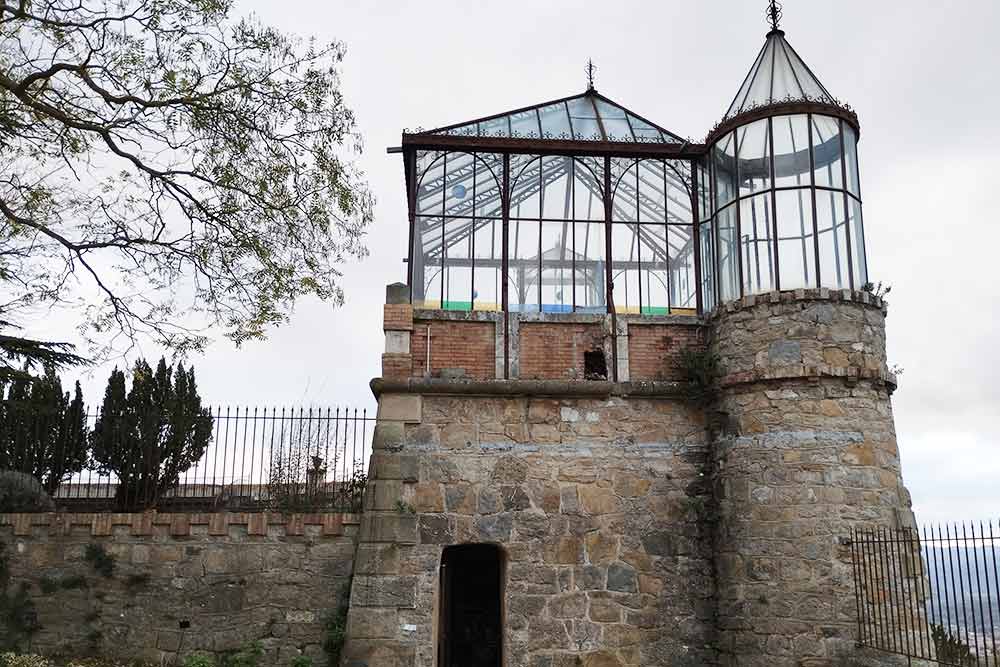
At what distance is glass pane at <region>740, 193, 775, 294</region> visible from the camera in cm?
959

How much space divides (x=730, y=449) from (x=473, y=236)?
4.13m

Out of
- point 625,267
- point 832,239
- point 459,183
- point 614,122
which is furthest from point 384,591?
point 614,122

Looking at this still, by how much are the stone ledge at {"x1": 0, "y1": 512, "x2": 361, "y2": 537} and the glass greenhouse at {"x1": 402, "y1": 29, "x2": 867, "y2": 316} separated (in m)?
2.93

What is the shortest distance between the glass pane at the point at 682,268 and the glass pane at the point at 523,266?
1803 millimetres

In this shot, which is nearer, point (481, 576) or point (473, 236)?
point (473, 236)

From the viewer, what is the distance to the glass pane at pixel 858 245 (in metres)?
9.59

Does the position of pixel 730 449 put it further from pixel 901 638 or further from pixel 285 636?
pixel 285 636

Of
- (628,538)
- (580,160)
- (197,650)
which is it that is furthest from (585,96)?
(197,650)

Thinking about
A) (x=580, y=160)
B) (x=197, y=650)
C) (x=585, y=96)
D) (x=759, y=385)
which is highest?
(x=585, y=96)

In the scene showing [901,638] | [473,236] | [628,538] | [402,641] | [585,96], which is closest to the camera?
[901,638]

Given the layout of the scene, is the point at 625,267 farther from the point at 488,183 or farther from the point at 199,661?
the point at 199,661

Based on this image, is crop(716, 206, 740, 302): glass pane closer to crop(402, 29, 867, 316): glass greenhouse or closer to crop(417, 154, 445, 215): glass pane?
crop(402, 29, 867, 316): glass greenhouse

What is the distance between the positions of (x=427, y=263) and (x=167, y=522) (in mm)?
4370

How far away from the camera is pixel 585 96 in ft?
38.3
